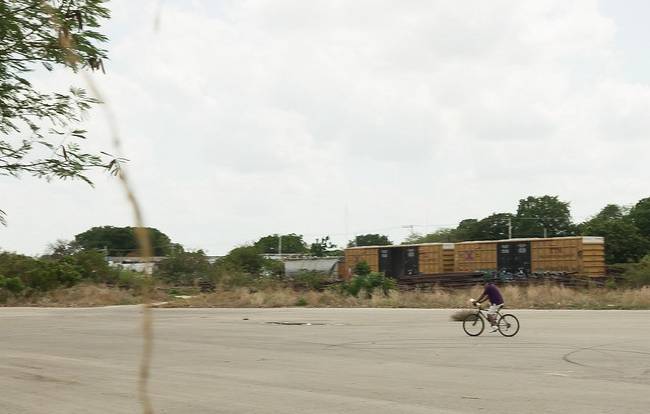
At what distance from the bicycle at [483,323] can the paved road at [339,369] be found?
340mm

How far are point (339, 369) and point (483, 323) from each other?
7860 millimetres

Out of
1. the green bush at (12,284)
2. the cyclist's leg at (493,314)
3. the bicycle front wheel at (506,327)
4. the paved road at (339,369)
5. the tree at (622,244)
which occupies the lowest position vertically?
the paved road at (339,369)

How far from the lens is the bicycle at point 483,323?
20578mm

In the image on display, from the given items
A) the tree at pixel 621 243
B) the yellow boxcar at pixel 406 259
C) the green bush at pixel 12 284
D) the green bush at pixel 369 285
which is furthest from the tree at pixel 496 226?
the green bush at pixel 12 284

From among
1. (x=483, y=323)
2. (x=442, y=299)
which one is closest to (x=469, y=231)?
(x=442, y=299)

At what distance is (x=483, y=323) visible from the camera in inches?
823

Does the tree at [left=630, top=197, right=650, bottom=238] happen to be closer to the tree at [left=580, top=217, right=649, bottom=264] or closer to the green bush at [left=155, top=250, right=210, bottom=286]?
the tree at [left=580, top=217, right=649, bottom=264]

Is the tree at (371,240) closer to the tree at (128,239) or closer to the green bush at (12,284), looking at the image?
the green bush at (12,284)

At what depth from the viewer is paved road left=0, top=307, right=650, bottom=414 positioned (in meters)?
10.2

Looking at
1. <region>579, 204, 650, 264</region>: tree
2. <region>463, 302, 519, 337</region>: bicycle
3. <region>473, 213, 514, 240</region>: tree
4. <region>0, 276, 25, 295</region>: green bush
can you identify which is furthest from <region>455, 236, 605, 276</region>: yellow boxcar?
<region>473, 213, 514, 240</region>: tree

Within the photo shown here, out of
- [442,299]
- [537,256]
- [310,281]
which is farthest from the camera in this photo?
[310,281]

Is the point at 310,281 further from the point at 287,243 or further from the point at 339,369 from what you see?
the point at 287,243

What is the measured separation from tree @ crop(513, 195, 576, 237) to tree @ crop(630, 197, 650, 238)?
51.6 ft

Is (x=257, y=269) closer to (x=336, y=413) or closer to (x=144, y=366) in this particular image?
(x=336, y=413)
